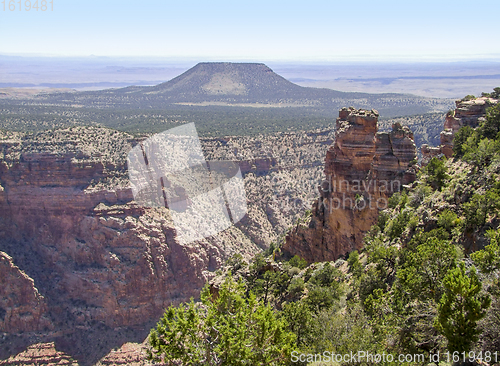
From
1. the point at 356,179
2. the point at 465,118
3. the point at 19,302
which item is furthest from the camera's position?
the point at 19,302

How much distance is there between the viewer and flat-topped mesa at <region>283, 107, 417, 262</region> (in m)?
32.7

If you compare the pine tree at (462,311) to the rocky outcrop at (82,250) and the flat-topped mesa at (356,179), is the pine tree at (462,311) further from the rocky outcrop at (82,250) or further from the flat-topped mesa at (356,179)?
the rocky outcrop at (82,250)

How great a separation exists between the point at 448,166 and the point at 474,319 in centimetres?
1880

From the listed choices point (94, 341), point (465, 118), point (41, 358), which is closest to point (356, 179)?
point (465, 118)

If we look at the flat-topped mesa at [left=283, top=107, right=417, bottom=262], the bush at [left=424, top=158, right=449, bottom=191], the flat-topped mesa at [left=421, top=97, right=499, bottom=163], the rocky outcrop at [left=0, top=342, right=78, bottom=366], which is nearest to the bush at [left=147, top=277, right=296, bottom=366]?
the bush at [left=424, top=158, right=449, bottom=191]

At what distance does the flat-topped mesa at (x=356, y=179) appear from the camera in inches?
1288

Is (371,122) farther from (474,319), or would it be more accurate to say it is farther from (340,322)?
(474,319)

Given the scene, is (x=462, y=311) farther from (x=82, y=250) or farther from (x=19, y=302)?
(x=19, y=302)

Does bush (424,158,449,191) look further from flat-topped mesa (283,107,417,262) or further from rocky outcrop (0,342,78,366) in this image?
rocky outcrop (0,342,78,366)

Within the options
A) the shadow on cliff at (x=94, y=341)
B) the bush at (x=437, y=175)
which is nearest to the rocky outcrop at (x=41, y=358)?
the shadow on cliff at (x=94, y=341)

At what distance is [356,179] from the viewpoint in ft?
113

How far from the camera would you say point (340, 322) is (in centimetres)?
1675

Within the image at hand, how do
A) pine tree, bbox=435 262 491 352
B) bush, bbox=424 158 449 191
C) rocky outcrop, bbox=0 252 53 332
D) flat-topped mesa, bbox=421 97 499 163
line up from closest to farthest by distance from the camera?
1. pine tree, bbox=435 262 491 352
2. bush, bbox=424 158 449 191
3. flat-topped mesa, bbox=421 97 499 163
4. rocky outcrop, bbox=0 252 53 332

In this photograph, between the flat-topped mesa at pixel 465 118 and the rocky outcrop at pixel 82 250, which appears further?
the rocky outcrop at pixel 82 250
